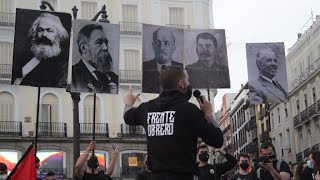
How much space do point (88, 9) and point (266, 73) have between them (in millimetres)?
23841

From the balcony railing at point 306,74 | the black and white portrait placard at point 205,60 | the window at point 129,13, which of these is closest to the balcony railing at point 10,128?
the window at point 129,13

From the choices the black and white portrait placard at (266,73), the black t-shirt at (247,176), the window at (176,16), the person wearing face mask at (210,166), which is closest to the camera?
the person wearing face mask at (210,166)

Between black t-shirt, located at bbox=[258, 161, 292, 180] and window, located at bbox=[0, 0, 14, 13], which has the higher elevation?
window, located at bbox=[0, 0, 14, 13]

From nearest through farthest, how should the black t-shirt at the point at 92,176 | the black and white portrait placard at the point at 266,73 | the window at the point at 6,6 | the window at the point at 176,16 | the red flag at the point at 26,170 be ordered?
the red flag at the point at 26,170 < the black t-shirt at the point at 92,176 < the black and white portrait placard at the point at 266,73 < the window at the point at 6,6 < the window at the point at 176,16

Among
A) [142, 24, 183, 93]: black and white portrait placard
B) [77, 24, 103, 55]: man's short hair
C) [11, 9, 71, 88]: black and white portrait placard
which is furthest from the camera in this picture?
[142, 24, 183, 93]: black and white portrait placard

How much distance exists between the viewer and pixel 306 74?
1786 inches

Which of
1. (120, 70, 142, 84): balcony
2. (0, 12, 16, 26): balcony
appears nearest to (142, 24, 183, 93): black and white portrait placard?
(120, 70, 142, 84): balcony

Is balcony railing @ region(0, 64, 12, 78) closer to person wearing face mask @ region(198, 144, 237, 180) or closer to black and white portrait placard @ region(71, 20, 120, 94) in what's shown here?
black and white portrait placard @ region(71, 20, 120, 94)

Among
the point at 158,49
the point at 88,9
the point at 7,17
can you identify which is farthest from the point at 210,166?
the point at 88,9

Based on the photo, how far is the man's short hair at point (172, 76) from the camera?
463cm

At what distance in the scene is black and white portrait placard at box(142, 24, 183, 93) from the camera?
11.8m

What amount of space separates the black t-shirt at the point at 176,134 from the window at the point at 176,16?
105 ft

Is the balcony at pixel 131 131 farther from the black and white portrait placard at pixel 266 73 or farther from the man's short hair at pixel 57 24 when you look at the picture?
the man's short hair at pixel 57 24

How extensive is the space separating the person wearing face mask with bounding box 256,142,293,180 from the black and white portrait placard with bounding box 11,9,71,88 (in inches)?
171
